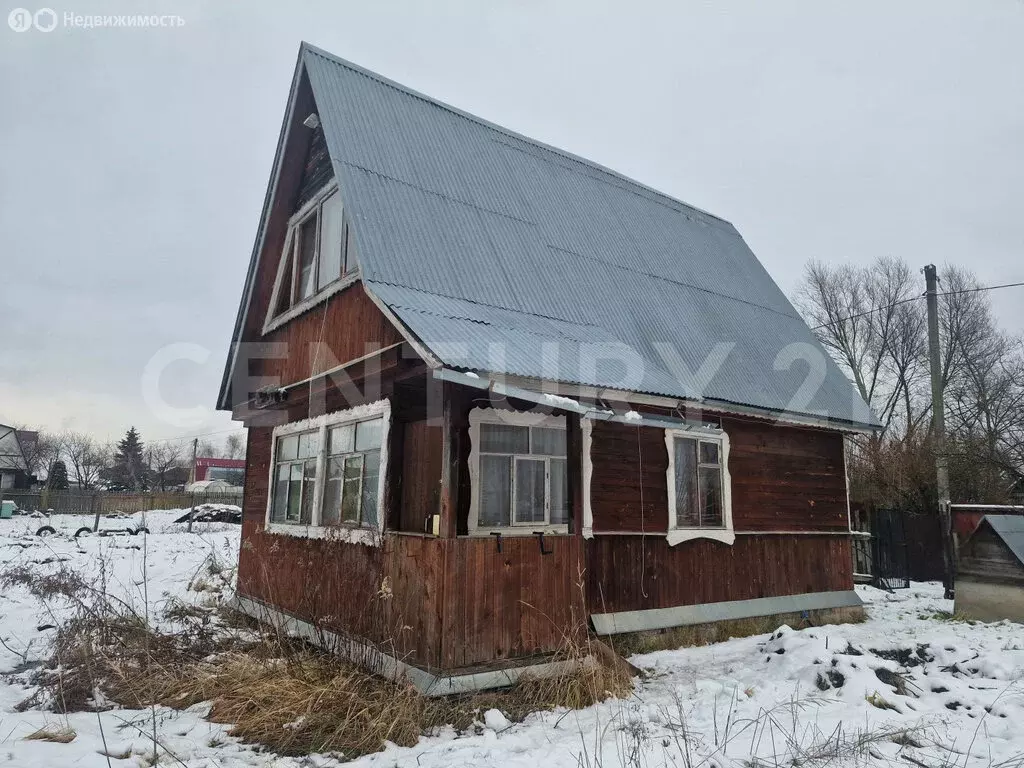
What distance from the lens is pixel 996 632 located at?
31.7 feet

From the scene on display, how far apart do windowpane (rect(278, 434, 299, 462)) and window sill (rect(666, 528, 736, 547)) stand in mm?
5304

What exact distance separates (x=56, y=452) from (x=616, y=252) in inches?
3299

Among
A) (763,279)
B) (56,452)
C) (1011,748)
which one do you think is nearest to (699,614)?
(1011,748)

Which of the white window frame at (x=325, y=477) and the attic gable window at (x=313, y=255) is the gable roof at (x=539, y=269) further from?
the white window frame at (x=325, y=477)

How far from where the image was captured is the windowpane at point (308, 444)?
30.5 ft

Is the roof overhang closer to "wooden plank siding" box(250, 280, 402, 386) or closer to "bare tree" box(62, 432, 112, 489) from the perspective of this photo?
"wooden plank siding" box(250, 280, 402, 386)

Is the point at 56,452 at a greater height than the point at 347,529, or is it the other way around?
the point at 56,452

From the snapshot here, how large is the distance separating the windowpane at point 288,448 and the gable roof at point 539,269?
2525 millimetres

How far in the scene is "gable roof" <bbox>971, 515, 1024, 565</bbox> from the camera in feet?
35.6

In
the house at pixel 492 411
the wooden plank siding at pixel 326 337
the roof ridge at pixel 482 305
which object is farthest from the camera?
the wooden plank siding at pixel 326 337

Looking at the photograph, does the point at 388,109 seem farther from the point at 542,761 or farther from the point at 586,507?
the point at 542,761

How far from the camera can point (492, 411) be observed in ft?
24.7

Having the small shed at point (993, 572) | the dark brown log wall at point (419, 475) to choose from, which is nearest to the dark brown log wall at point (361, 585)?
the dark brown log wall at point (419, 475)

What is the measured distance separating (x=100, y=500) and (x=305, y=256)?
2364 cm
